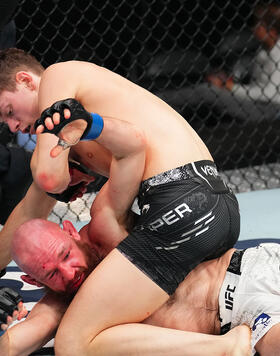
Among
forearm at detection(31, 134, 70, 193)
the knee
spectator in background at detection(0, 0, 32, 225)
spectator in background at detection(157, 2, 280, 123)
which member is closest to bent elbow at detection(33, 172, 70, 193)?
forearm at detection(31, 134, 70, 193)

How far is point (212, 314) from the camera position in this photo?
5.28ft

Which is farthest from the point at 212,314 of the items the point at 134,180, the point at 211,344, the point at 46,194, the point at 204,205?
the point at 46,194

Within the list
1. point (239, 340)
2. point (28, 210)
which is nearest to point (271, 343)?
point (239, 340)

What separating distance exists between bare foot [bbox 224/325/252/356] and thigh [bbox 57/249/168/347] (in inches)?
7.1

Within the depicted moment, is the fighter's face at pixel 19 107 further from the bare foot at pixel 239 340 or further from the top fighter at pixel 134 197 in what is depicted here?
the bare foot at pixel 239 340

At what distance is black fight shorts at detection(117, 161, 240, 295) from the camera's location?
1.54 metres

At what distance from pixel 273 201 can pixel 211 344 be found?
4.89ft

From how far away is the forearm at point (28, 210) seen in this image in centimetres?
190

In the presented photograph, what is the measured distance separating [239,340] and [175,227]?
11.1 inches

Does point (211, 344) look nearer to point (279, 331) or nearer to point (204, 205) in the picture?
point (279, 331)

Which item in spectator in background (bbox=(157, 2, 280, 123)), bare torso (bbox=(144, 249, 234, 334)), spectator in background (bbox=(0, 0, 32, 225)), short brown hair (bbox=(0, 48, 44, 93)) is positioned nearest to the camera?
bare torso (bbox=(144, 249, 234, 334))

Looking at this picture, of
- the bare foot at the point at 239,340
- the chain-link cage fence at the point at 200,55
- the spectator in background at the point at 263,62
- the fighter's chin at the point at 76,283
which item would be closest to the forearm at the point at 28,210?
the fighter's chin at the point at 76,283

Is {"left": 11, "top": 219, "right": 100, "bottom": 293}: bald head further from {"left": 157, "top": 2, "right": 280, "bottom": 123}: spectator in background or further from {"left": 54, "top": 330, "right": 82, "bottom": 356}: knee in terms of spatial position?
{"left": 157, "top": 2, "right": 280, "bottom": 123}: spectator in background

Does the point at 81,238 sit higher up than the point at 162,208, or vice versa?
the point at 162,208
